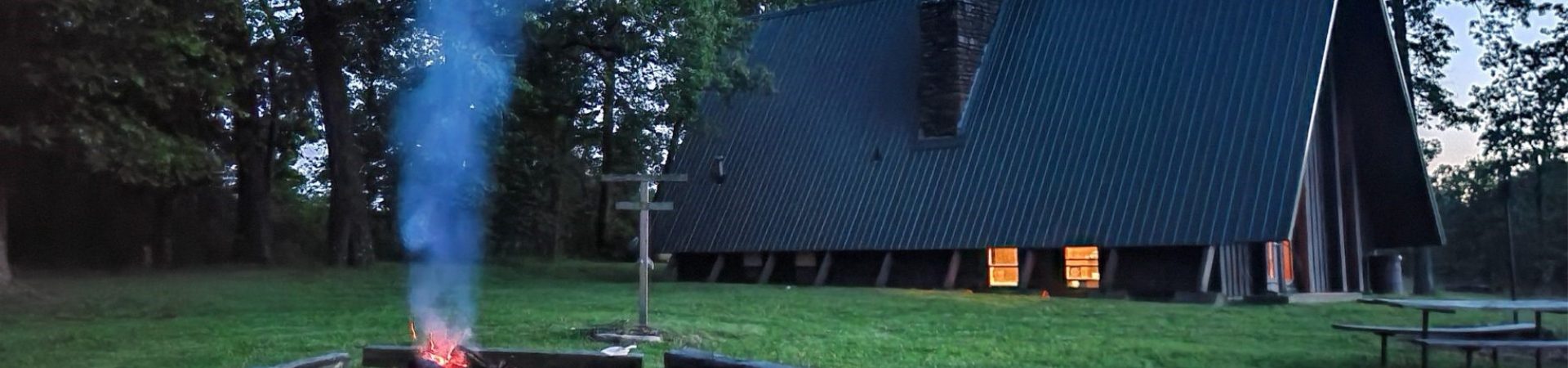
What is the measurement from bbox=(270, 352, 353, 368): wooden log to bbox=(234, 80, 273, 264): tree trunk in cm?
2339

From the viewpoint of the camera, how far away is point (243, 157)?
3247 centimetres

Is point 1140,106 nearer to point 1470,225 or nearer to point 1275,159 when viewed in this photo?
point 1275,159

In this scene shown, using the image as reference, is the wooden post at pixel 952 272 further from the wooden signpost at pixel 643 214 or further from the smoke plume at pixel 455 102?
the wooden signpost at pixel 643 214

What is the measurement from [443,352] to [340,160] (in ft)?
58.7

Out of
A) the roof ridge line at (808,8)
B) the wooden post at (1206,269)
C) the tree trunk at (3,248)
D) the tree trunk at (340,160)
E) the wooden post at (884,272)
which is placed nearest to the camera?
the tree trunk at (3,248)

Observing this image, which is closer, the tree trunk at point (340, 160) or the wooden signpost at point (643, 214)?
the wooden signpost at point (643, 214)

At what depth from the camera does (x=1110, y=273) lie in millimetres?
20672

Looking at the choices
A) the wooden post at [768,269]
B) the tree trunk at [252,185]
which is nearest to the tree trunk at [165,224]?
the tree trunk at [252,185]

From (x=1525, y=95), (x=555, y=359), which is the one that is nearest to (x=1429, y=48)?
(x=1525, y=95)

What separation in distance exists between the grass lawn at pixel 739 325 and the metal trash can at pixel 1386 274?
21.1ft

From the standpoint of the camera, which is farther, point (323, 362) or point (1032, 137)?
point (1032, 137)

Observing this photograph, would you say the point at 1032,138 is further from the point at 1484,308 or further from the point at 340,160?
the point at 1484,308

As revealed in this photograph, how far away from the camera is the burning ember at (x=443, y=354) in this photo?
27.4 feet

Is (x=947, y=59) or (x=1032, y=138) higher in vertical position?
(x=947, y=59)
